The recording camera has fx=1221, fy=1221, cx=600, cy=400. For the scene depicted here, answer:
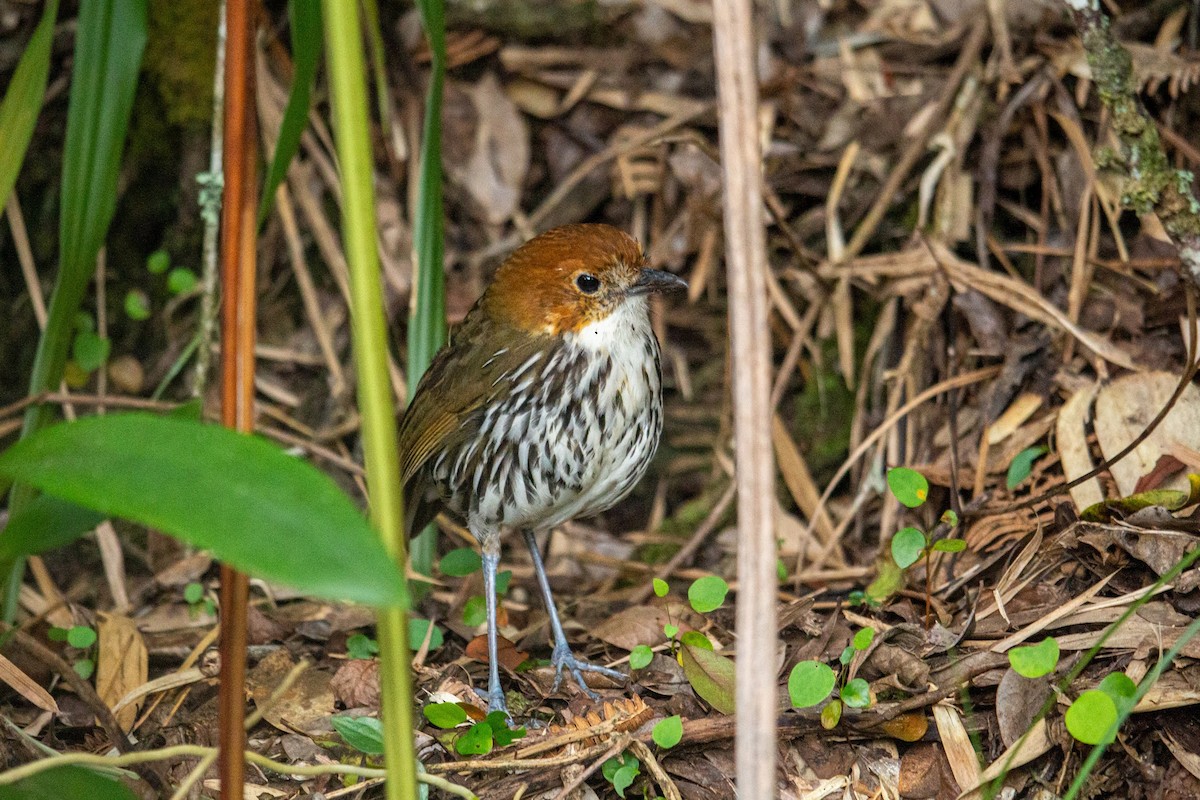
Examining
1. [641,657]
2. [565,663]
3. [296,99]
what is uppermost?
[296,99]

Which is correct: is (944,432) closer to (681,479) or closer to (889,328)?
(889,328)

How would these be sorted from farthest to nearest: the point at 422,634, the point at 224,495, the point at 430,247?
1. the point at 430,247
2. the point at 422,634
3. the point at 224,495

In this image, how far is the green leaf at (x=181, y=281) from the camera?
14.7ft

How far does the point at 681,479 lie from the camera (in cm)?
484

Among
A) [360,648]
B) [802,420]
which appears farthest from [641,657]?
[802,420]

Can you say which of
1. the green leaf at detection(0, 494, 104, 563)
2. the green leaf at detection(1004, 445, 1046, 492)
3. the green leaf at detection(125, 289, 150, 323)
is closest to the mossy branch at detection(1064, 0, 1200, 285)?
the green leaf at detection(1004, 445, 1046, 492)

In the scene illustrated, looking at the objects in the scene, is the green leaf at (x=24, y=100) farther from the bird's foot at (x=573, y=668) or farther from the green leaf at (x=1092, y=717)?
the green leaf at (x=1092, y=717)

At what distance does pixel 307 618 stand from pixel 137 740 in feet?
2.81

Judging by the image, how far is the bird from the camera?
350 centimetres

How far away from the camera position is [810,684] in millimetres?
2734

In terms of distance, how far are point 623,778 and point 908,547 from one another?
36.9 inches

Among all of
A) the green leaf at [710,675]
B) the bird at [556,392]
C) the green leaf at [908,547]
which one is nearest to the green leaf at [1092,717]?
the green leaf at [908,547]

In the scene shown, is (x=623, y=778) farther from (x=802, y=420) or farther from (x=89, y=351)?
(x=89, y=351)

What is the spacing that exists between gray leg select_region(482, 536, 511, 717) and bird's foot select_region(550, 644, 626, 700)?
0.17 meters
